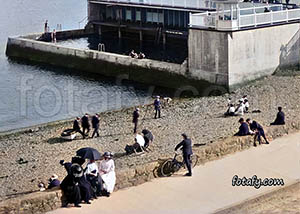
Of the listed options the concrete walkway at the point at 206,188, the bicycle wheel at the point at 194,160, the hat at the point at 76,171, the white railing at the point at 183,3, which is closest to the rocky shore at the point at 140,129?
the bicycle wheel at the point at 194,160

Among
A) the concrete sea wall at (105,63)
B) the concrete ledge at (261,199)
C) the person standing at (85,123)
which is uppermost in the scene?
the concrete sea wall at (105,63)

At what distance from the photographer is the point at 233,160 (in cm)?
1755

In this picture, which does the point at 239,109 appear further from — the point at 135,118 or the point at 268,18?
the point at 268,18

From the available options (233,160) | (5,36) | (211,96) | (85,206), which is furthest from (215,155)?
(5,36)

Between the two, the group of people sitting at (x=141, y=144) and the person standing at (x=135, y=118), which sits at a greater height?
the person standing at (x=135, y=118)

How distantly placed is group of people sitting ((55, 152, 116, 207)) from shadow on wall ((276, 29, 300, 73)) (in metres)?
22.0

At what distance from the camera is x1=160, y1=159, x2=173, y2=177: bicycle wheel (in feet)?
53.4

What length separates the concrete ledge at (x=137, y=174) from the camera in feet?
45.1

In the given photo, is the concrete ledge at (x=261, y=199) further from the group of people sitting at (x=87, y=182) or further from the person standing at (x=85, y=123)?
the person standing at (x=85, y=123)

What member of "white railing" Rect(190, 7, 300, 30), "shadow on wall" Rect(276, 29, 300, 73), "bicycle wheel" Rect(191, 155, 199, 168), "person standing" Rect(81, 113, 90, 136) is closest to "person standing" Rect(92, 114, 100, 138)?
"person standing" Rect(81, 113, 90, 136)

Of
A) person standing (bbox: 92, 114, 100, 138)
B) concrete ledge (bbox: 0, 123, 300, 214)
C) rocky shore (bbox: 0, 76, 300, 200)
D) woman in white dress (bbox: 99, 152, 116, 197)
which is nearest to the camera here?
concrete ledge (bbox: 0, 123, 300, 214)

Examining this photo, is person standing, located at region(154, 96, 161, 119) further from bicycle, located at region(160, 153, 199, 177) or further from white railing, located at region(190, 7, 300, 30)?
bicycle, located at region(160, 153, 199, 177)

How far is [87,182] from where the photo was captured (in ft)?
46.9

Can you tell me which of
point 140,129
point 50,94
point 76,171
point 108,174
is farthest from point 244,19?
point 76,171
